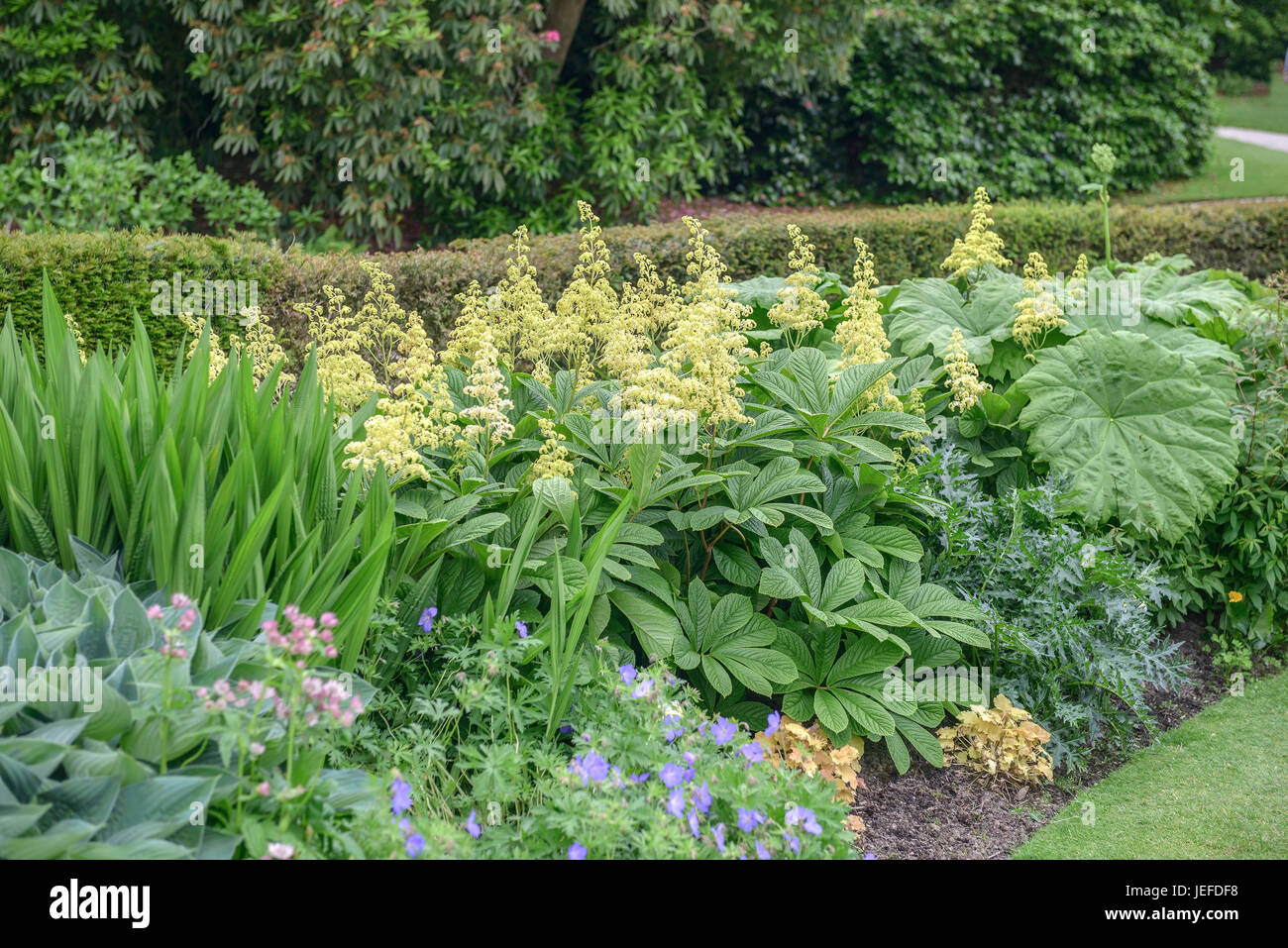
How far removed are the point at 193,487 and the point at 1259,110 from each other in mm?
31825

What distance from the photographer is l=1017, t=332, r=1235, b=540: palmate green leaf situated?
430 cm

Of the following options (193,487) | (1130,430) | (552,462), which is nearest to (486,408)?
(552,462)

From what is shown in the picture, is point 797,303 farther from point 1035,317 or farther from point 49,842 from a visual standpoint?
point 49,842

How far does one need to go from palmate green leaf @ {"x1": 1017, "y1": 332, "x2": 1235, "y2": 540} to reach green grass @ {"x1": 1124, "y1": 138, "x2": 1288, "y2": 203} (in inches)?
439

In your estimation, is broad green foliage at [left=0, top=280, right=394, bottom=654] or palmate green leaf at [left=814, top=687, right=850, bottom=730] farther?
palmate green leaf at [left=814, top=687, right=850, bottom=730]

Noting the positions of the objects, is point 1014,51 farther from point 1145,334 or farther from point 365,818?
point 365,818

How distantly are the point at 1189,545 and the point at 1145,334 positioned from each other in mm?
963

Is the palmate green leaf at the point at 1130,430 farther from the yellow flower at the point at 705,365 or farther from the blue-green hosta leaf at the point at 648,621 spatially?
the blue-green hosta leaf at the point at 648,621

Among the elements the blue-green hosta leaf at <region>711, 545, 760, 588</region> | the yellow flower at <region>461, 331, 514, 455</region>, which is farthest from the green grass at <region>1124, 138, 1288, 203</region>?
the yellow flower at <region>461, 331, 514, 455</region>

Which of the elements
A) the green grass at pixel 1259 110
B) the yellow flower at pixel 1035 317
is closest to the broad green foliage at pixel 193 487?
the yellow flower at pixel 1035 317

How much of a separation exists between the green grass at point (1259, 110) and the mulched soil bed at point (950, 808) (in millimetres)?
26573

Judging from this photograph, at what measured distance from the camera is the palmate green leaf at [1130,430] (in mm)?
4301

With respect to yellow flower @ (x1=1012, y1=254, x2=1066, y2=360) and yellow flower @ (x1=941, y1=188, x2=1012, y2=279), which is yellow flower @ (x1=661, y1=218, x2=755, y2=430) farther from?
yellow flower @ (x1=941, y1=188, x2=1012, y2=279)
